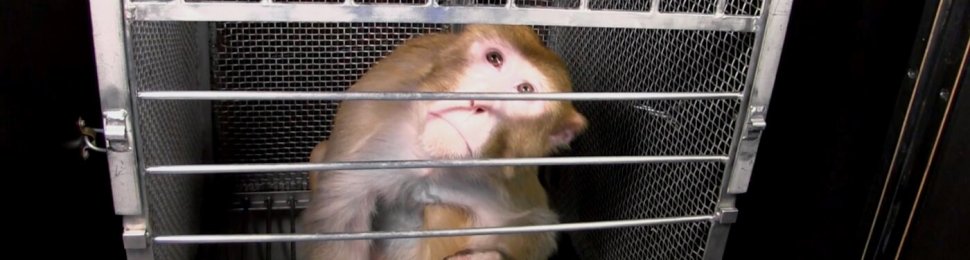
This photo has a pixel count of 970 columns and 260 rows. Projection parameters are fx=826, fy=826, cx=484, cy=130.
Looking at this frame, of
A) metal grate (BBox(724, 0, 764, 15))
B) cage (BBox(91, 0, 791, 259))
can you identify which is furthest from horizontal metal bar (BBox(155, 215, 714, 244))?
metal grate (BBox(724, 0, 764, 15))

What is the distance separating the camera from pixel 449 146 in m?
0.80

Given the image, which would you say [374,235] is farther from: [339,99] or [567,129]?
[567,129]

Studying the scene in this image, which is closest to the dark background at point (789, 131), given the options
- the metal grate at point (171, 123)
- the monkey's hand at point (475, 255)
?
the metal grate at point (171, 123)

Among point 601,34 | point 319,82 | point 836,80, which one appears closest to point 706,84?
point 836,80

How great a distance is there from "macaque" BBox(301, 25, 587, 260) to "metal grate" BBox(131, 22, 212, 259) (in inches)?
6.4

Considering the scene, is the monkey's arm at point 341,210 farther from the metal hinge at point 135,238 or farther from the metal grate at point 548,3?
the metal grate at point 548,3

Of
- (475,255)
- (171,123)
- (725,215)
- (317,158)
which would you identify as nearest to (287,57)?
(317,158)

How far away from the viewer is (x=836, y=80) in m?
0.93

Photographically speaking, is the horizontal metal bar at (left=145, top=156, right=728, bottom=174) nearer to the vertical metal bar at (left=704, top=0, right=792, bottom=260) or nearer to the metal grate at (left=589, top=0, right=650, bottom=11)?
the vertical metal bar at (left=704, top=0, right=792, bottom=260)

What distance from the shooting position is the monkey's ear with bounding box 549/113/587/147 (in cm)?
93

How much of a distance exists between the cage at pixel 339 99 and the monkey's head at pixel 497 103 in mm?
66

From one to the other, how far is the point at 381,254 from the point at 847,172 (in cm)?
58

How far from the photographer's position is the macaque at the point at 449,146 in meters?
0.84

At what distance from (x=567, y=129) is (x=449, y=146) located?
18 cm
